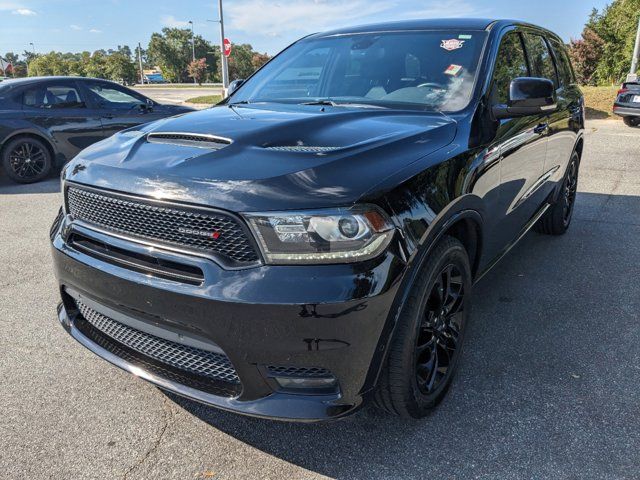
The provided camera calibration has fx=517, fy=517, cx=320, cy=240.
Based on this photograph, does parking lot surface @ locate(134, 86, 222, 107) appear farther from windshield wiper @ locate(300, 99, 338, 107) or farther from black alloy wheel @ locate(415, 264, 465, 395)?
black alloy wheel @ locate(415, 264, 465, 395)

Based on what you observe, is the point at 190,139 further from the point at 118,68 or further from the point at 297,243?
the point at 118,68

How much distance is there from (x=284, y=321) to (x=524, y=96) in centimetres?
190

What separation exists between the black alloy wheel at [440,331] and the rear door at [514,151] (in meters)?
0.61

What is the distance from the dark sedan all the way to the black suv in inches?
240

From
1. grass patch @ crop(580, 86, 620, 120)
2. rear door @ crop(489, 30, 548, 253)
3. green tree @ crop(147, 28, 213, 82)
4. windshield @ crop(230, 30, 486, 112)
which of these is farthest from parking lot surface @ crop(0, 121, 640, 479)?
green tree @ crop(147, 28, 213, 82)

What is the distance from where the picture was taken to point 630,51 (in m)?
28.4

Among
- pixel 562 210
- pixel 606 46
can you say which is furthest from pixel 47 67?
pixel 562 210

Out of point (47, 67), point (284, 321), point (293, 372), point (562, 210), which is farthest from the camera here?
point (47, 67)

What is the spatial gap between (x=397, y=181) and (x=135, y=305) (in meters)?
1.12

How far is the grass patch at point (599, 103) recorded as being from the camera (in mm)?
16750

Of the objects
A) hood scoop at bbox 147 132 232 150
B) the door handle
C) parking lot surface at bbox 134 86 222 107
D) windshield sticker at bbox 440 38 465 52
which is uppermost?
windshield sticker at bbox 440 38 465 52

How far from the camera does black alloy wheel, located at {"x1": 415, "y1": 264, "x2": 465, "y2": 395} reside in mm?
2289

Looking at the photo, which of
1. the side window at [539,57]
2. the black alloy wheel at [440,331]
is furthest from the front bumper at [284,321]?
the side window at [539,57]

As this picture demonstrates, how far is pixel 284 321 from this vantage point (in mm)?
1769
